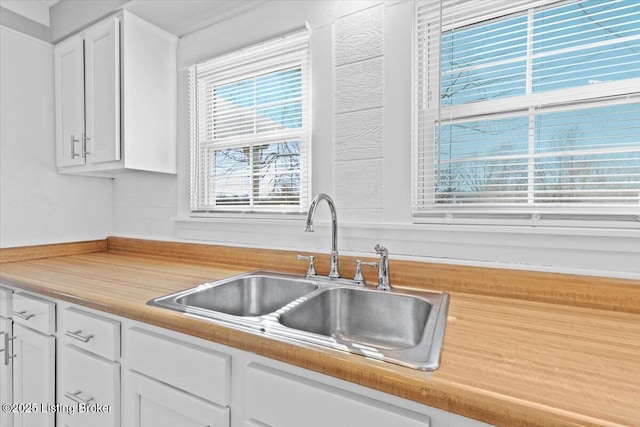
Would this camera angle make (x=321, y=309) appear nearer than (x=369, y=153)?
Yes

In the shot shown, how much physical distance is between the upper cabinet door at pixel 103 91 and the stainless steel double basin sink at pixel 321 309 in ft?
3.49

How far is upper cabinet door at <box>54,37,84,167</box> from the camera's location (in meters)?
2.00

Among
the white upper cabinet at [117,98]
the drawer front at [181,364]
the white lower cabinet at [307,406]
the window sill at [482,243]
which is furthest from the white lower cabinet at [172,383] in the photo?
the white upper cabinet at [117,98]

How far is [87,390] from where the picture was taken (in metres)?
1.27

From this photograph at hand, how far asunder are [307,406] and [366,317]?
0.56m

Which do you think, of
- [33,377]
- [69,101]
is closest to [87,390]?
[33,377]

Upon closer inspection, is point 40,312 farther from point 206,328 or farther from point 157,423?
point 206,328

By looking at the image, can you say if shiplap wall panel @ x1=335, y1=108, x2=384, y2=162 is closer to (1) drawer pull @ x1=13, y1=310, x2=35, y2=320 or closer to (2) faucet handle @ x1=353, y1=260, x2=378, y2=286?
(2) faucet handle @ x1=353, y1=260, x2=378, y2=286

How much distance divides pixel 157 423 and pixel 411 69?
63.7 inches

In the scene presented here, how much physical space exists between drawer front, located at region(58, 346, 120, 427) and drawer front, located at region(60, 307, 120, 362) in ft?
0.11

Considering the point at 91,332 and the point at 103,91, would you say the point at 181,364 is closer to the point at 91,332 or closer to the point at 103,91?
the point at 91,332

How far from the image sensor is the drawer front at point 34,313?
139 cm

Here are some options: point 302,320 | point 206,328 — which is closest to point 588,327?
point 302,320

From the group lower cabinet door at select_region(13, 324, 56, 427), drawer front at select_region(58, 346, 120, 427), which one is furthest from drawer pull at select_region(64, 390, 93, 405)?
lower cabinet door at select_region(13, 324, 56, 427)
